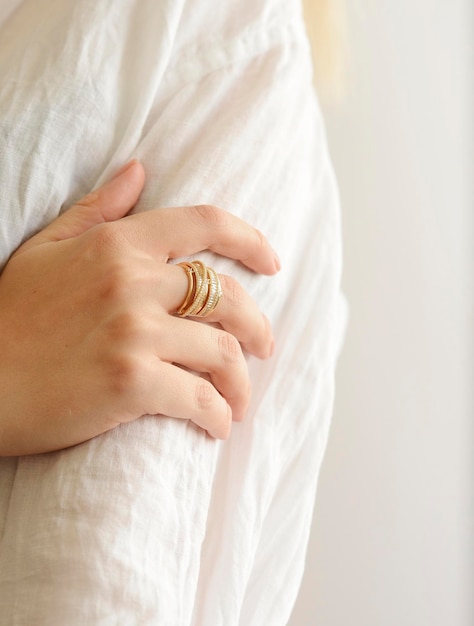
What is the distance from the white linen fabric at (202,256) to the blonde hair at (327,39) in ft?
0.53

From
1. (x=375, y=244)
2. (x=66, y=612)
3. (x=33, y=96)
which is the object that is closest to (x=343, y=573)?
(x=375, y=244)

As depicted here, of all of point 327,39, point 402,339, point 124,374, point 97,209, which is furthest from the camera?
point 402,339

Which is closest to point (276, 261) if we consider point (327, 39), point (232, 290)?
point (232, 290)

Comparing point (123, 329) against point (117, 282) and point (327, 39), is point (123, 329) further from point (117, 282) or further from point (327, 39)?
point (327, 39)

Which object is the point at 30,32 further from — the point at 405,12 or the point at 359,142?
the point at 405,12

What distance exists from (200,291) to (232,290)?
0.13 ft

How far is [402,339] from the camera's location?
108cm

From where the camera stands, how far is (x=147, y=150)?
0.66m

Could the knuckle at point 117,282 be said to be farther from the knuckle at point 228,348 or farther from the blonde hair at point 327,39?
the blonde hair at point 327,39

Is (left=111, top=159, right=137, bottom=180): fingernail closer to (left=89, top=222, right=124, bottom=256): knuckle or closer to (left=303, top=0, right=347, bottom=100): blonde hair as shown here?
(left=89, top=222, right=124, bottom=256): knuckle

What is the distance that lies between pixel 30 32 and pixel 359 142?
2.09ft

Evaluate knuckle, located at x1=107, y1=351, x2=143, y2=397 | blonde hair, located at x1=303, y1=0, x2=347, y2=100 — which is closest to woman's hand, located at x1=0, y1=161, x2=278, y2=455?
knuckle, located at x1=107, y1=351, x2=143, y2=397

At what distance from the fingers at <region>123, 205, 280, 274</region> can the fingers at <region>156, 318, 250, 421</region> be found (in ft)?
0.22

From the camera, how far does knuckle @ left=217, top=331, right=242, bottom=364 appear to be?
1.89 ft
